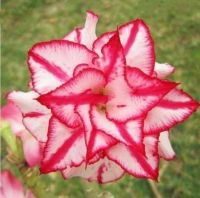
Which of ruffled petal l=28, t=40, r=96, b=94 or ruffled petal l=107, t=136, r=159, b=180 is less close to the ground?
ruffled petal l=28, t=40, r=96, b=94

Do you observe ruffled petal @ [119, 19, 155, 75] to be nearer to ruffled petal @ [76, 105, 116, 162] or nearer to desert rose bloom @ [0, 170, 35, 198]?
ruffled petal @ [76, 105, 116, 162]

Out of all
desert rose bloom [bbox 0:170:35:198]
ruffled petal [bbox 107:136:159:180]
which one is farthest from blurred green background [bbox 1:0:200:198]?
ruffled petal [bbox 107:136:159:180]

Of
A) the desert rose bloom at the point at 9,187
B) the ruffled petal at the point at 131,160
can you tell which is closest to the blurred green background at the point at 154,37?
the desert rose bloom at the point at 9,187

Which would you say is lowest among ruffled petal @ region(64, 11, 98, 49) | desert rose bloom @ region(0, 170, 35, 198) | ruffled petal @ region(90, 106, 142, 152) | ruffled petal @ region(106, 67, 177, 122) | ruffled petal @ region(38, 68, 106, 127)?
desert rose bloom @ region(0, 170, 35, 198)

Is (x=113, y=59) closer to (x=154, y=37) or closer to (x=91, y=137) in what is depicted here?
(x=91, y=137)

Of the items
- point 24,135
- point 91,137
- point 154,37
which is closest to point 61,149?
point 91,137

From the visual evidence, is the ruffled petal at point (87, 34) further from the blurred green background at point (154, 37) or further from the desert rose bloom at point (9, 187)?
the blurred green background at point (154, 37)
